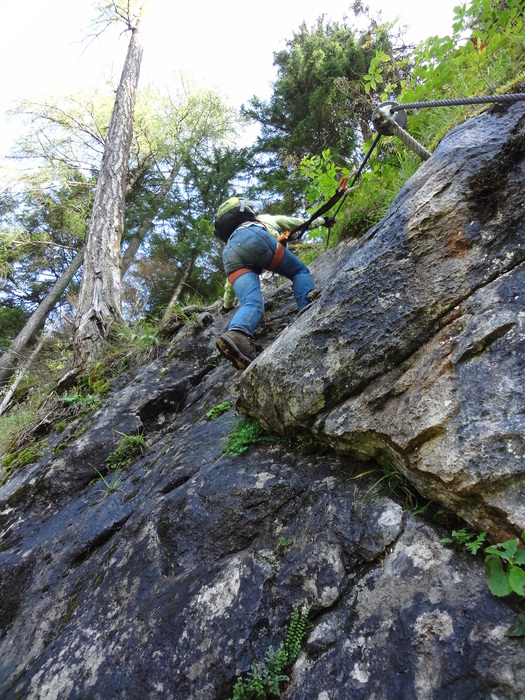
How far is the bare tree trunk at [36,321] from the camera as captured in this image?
10.8 metres

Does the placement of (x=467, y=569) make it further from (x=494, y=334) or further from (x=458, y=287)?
(x=458, y=287)

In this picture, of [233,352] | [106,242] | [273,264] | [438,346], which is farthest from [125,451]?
[106,242]

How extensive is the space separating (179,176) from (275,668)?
13817 millimetres

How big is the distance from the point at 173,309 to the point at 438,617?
4.79 metres

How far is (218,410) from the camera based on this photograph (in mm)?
3225

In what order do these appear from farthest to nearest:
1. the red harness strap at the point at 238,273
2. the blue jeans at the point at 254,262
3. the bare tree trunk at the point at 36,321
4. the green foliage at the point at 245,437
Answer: the bare tree trunk at the point at 36,321
the red harness strap at the point at 238,273
the blue jeans at the point at 254,262
the green foliage at the point at 245,437

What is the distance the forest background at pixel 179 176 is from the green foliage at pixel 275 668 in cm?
372

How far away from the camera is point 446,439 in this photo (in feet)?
5.02

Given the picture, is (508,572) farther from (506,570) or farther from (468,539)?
(468,539)

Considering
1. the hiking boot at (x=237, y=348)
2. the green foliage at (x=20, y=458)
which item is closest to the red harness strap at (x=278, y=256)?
the hiking boot at (x=237, y=348)

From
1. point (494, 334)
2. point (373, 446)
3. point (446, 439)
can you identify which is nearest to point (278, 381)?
point (373, 446)

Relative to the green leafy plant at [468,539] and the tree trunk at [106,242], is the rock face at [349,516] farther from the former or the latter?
the tree trunk at [106,242]

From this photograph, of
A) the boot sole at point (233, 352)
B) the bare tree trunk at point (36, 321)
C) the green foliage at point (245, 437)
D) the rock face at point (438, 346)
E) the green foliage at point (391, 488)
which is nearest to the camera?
the rock face at point (438, 346)

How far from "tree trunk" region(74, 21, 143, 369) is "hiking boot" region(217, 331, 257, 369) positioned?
3.01 metres
